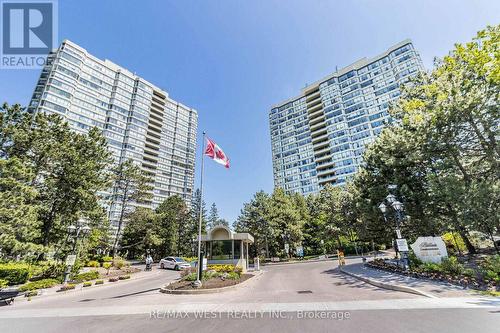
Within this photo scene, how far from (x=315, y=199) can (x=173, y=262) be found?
32018 millimetres

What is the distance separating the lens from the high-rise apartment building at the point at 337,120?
69.8 metres

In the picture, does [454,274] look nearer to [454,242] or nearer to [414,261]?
[414,261]

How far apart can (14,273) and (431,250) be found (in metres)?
28.4

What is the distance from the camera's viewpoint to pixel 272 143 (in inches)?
3841

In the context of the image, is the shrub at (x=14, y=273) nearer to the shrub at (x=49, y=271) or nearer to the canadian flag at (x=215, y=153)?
the shrub at (x=49, y=271)

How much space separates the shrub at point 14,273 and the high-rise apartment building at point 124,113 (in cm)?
2926

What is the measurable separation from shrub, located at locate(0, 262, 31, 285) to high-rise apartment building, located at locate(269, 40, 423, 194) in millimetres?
63008

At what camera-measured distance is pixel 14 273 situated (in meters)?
16.8

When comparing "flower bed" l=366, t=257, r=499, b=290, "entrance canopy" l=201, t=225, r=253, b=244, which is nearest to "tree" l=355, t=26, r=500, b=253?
"flower bed" l=366, t=257, r=499, b=290

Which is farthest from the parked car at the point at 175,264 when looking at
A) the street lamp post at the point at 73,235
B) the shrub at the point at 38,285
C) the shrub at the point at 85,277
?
the shrub at the point at 38,285

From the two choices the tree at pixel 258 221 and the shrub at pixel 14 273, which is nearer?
the shrub at pixel 14 273

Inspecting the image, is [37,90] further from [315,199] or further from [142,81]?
[315,199]

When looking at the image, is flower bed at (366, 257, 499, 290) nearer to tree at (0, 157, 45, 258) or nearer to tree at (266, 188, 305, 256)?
tree at (0, 157, 45, 258)

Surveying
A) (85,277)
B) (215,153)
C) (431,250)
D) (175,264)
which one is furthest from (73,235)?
(431,250)
